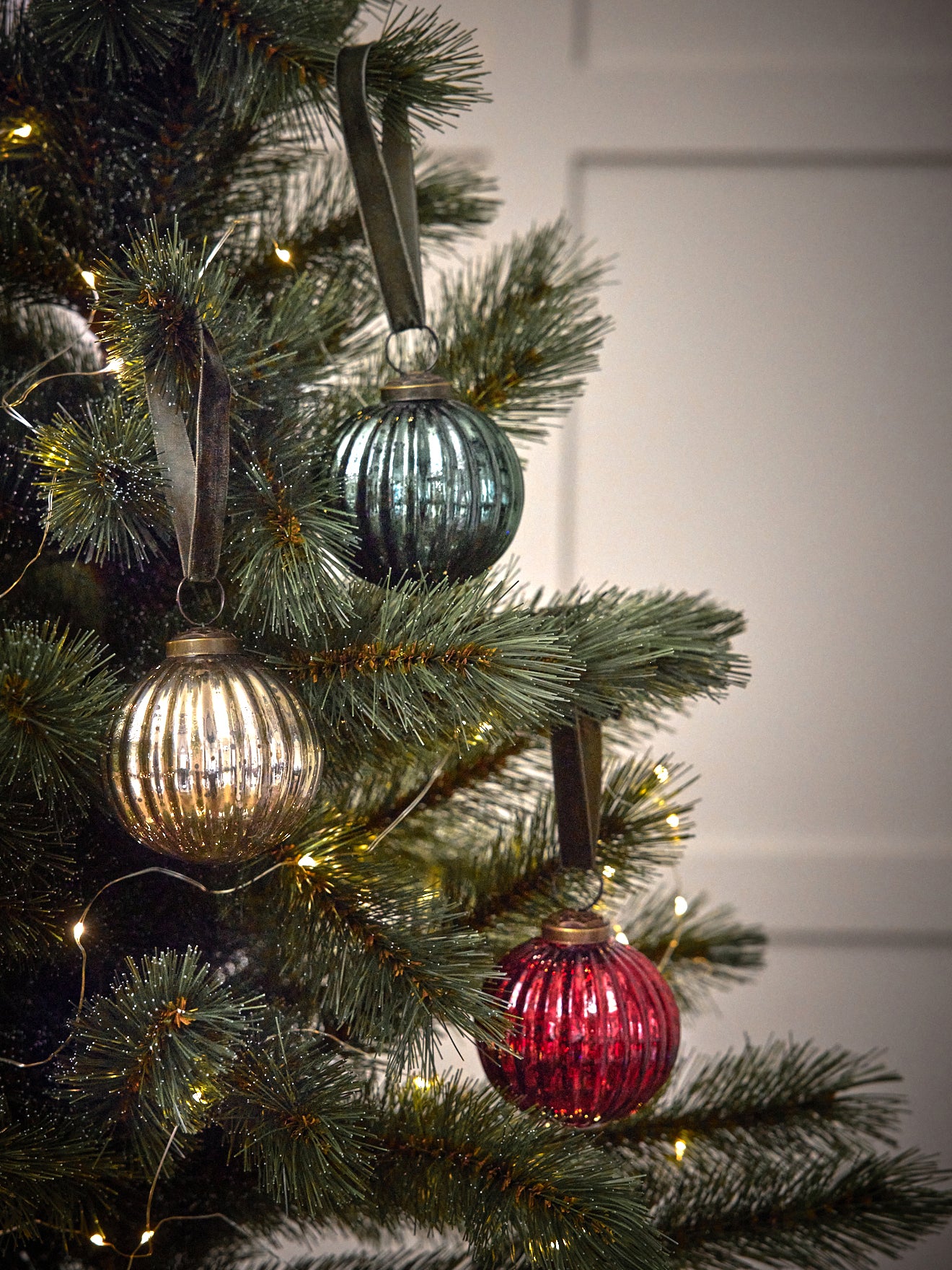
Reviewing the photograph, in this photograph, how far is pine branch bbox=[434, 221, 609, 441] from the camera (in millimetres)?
450

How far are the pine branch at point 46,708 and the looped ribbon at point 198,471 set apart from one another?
46 millimetres

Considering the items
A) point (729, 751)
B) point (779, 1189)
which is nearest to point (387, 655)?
point (779, 1189)

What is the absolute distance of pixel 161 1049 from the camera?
1.02 feet

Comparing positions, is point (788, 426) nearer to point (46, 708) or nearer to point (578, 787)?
point (578, 787)

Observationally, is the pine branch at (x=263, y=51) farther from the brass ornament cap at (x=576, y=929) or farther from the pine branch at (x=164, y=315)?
the brass ornament cap at (x=576, y=929)

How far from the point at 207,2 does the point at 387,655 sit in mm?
230

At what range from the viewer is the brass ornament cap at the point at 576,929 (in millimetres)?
390

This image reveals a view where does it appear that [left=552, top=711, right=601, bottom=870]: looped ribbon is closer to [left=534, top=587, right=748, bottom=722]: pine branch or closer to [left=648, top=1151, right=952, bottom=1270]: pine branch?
[left=534, top=587, right=748, bottom=722]: pine branch

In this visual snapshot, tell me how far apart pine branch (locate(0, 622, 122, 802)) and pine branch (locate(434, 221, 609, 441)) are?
0.20 m

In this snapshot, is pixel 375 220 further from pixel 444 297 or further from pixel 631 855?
pixel 631 855

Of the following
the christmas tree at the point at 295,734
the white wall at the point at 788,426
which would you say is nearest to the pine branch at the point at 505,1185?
the christmas tree at the point at 295,734

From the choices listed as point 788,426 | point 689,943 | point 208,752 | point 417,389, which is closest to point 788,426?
point 788,426

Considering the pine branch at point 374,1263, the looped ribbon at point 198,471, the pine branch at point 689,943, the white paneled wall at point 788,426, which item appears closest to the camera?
the looped ribbon at point 198,471

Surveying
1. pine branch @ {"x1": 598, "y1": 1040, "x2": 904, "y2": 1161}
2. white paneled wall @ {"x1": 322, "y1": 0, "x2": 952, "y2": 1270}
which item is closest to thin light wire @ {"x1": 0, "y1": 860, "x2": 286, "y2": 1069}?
pine branch @ {"x1": 598, "y1": 1040, "x2": 904, "y2": 1161}
